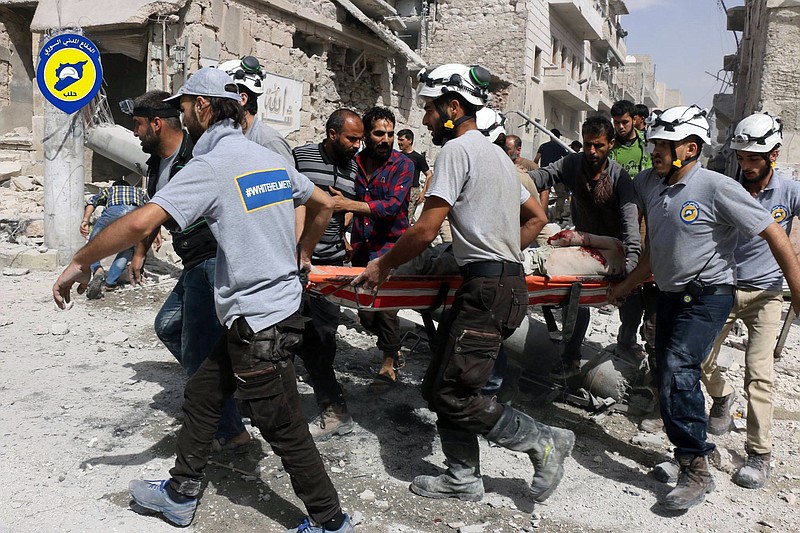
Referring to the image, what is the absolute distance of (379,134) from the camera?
429 centimetres

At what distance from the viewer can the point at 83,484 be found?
10.2ft

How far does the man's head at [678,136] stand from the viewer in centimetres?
320

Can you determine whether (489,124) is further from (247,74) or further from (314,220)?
(314,220)

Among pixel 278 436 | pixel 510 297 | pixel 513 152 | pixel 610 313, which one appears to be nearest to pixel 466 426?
pixel 510 297

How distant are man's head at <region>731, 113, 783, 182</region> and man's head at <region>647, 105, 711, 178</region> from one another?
0.43 metres

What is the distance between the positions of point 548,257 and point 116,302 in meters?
4.77

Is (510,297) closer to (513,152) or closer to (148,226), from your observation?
(148,226)

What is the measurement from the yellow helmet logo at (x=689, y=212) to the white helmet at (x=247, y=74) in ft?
8.31

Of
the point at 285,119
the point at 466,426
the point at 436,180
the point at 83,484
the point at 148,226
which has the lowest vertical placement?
the point at 83,484

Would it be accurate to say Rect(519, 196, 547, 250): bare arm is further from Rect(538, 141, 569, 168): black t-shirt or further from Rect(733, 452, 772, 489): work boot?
Rect(538, 141, 569, 168): black t-shirt

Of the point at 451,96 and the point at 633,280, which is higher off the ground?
the point at 451,96

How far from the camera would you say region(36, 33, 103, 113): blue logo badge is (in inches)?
268

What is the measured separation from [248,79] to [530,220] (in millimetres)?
1970

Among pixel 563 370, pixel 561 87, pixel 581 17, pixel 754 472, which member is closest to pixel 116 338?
pixel 563 370
